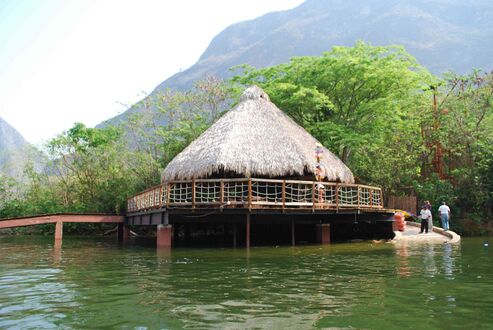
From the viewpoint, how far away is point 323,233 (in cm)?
1747

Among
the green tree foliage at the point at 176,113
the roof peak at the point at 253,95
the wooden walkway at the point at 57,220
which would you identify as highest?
the green tree foliage at the point at 176,113

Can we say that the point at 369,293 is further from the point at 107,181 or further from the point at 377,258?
the point at 107,181

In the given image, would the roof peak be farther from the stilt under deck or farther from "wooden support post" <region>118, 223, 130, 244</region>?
"wooden support post" <region>118, 223, 130, 244</region>

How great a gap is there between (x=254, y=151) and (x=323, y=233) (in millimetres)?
3991

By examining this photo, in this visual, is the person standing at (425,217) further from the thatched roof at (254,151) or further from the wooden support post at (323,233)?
the wooden support post at (323,233)

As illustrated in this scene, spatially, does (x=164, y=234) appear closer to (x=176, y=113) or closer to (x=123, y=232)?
(x=123, y=232)

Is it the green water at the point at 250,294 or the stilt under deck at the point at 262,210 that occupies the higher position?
the stilt under deck at the point at 262,210

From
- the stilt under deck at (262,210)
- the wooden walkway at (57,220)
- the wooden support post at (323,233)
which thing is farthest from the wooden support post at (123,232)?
the wooden support post at (323,233)

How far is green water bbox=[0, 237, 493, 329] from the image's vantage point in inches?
204

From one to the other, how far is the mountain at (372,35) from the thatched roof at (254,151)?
3964 inches

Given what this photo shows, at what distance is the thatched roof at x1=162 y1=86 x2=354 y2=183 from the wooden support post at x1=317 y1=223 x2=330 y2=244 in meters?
2.12

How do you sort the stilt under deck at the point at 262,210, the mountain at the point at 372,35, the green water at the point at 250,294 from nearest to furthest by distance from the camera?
the green water at the point at 250,294
the stilt under deck at the point at 262,210
the mountain at the point at 372,35

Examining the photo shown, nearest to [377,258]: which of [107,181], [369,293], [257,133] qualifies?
[369,293]

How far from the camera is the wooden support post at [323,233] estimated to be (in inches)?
685
